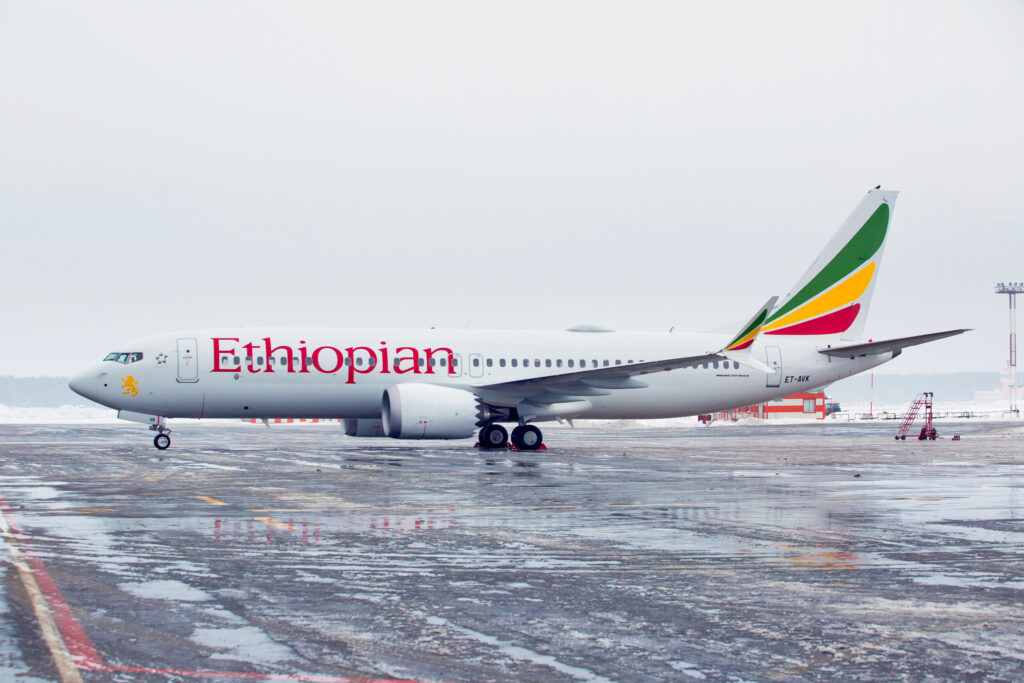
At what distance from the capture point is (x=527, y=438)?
3061 cm

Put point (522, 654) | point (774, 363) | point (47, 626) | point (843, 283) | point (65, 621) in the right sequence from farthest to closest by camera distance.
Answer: point (843, 283) → point (774, 363) → point (65, 621) → point (47, 626) → point (522, 654)

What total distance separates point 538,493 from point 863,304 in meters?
23.4

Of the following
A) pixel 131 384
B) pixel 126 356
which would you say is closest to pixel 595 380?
pixel 131 384

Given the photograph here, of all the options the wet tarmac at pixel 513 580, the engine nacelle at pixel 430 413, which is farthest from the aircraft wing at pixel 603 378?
the wet tarmac at pixel 513 580

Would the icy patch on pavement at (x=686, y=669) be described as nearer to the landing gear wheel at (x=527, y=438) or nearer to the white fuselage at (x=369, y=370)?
the white fuselage at (x=369, y=370)

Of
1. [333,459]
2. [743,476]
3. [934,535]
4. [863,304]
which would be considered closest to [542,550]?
[934,535]

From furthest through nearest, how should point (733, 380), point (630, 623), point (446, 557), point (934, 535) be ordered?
point (733, 380) → point (934, 535) → point (446, 557) → point (630, 623)

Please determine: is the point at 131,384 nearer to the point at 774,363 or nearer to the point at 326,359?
the point at 326,359

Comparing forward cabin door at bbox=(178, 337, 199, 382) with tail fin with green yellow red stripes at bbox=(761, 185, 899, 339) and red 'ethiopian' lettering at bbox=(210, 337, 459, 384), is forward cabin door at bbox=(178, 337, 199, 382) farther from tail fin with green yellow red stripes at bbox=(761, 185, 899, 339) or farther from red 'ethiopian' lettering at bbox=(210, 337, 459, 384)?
tail fin with green yellow red stripes at bbox=(761, 185, 899, 339)

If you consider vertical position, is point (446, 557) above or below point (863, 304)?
below

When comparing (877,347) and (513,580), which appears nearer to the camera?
(513,580)

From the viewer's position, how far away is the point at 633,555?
9.73 meters

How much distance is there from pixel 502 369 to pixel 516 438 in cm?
239

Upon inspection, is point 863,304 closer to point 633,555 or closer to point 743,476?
point 743,476
